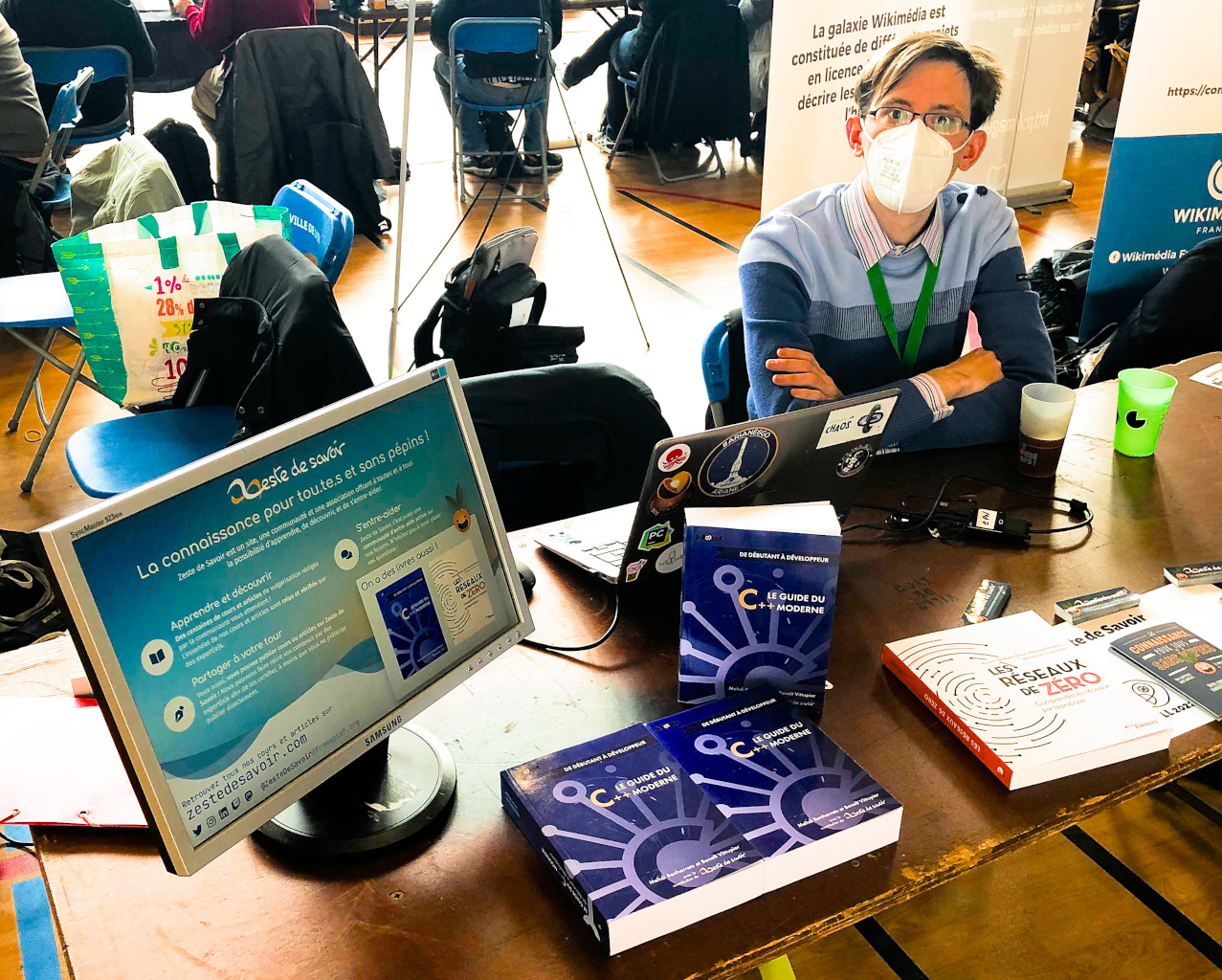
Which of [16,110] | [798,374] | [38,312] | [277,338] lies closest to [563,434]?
[798,374]

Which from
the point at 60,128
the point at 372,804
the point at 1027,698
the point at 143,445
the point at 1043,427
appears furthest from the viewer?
the point at 60,128

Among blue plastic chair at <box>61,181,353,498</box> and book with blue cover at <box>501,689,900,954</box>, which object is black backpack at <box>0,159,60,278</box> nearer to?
blue plastic chair at <box>61,181,353,498</box>

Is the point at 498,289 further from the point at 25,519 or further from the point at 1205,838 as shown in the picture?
the point at 1205,838

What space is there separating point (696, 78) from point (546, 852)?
592 centimetres

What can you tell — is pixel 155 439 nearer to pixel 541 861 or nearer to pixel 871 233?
pixel 871 233

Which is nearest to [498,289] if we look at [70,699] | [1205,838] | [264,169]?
[70,699]

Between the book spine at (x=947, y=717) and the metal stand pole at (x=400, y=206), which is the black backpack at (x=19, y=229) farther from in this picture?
the book spine at (x=947, y=717)

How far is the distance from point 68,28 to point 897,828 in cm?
546

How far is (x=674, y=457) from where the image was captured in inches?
46.3

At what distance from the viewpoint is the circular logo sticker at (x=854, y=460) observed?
1394 mm

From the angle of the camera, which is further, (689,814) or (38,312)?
(38,312)

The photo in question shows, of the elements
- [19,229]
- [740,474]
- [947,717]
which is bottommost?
[19,229]

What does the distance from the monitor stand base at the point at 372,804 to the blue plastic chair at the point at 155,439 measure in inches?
53.6

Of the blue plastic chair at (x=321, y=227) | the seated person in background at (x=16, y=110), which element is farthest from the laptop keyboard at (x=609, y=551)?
the seated person in background at (x=16, y=110)
